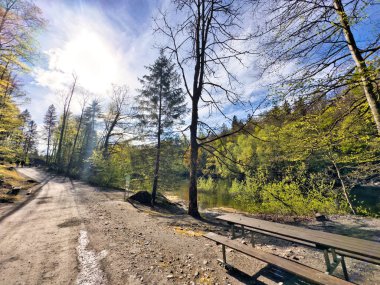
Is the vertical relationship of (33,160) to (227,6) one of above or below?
below

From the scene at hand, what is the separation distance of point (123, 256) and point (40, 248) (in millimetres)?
1878

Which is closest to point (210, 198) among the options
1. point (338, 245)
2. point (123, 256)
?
point (123, 256)

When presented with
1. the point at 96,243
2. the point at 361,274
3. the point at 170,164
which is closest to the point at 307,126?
the point at 361,274

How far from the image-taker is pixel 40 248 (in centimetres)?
393

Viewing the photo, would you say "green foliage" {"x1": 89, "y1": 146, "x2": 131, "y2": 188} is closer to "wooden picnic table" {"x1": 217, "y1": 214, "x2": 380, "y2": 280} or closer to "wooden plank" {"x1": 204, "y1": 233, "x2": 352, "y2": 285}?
"wooden plank" {"x1": 204, "y1": 233, "x2": 352, "y2": 285}

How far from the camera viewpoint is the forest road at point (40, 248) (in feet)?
9.57

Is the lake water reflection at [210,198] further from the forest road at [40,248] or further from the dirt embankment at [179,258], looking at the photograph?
the dirt embankment at [179,258]

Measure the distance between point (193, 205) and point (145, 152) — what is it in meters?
7.37

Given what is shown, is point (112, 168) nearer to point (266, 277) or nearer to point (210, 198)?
point (210, 198)

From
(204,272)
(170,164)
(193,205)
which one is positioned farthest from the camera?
(170,164)

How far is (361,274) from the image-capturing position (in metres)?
3.15

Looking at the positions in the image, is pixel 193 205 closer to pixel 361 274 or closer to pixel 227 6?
pixel 361 274

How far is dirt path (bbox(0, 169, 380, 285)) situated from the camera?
2.91m

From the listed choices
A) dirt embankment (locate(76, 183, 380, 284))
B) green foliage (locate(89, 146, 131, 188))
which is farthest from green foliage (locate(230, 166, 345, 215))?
green foliage (locate(89, 146, 131, 188))
